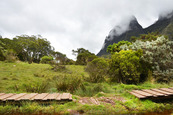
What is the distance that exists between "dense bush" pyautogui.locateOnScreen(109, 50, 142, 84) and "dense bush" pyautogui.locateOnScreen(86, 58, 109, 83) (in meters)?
0.46

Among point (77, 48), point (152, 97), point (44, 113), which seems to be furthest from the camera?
point (77, 48)

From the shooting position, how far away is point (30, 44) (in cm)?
2633

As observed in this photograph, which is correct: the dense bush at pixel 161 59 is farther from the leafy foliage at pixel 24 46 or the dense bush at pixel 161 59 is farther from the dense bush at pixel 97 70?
the leafy foliage at pixel 24 46

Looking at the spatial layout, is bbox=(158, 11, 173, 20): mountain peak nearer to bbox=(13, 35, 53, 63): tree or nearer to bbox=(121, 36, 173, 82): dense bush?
bbox=(121, 36, 173, 82): dense bush

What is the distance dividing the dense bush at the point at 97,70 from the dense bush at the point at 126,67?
46 cm

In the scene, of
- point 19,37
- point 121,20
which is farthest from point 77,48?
point 121,20

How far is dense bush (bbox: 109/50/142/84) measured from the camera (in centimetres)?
557

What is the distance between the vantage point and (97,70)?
A: 21.1ft

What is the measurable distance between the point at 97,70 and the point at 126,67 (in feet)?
6.03

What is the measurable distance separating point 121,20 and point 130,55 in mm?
50549

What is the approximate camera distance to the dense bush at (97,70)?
6168mm

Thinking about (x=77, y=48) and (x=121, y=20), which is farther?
(x=121, y=20)

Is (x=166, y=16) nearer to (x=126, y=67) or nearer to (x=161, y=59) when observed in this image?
(x=161, y=59)

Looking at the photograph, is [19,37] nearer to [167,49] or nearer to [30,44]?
[30,44]
